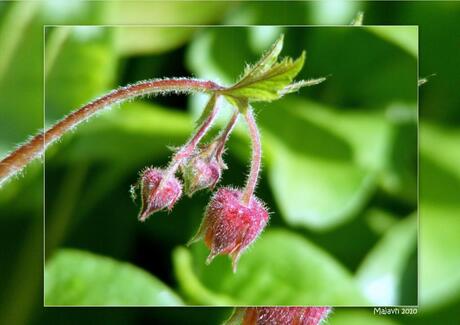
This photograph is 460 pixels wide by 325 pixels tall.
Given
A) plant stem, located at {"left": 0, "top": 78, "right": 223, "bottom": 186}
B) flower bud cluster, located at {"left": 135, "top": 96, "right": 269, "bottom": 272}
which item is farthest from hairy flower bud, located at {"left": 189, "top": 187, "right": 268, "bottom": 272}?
plant stem, located at {"left": 0, "top": 78, "right": 223, "bottom": 186}

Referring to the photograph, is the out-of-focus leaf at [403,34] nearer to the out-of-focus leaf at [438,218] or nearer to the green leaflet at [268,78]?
the out-of-focus leaf at [438,218]

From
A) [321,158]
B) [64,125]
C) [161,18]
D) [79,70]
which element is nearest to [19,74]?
[79,70]

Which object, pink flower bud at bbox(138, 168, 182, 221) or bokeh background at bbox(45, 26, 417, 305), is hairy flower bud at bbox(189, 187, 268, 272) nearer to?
pink flower bud at bbox(138, 168, 182, 221)

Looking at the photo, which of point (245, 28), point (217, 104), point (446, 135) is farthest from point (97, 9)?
point (446, 135)

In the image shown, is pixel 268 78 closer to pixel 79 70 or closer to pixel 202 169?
pixel 202 169

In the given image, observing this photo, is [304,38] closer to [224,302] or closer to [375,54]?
[375,54]

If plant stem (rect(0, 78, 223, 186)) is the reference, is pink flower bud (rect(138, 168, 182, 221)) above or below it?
below
